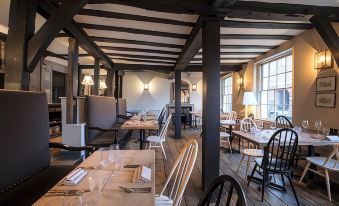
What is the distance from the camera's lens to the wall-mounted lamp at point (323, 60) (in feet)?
11.1

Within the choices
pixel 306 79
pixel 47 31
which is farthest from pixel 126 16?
pixel 306 79

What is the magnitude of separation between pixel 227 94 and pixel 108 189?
8513 millimetres

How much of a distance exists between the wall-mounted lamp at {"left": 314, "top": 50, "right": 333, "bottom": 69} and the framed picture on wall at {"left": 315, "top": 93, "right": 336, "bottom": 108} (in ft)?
1.54

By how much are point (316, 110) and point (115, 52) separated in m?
4.78

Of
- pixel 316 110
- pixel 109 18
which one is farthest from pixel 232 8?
pixel 316 110

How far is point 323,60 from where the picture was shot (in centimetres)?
349

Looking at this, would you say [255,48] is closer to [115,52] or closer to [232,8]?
[232,8]

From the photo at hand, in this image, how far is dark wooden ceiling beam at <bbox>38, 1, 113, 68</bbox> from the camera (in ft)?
8.88

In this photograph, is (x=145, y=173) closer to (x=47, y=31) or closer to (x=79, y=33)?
(x=47, y=31)

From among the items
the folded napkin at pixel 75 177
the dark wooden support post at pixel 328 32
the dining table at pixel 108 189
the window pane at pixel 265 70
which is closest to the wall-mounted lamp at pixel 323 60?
the dark wooden support post at pixel 328 32

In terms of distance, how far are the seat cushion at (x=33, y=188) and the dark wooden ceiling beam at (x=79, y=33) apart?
174 cm

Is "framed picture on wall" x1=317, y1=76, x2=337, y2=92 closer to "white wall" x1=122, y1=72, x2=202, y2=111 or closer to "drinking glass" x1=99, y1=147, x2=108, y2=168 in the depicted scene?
"drinking glass" x1=99, y1=147, x2=108, y2=168

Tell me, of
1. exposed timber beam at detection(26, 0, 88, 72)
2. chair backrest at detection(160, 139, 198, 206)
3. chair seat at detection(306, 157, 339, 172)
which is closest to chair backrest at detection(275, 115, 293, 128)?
chair seat at detection(306, 157, 339, 172)

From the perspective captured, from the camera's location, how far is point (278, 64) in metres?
5.08
